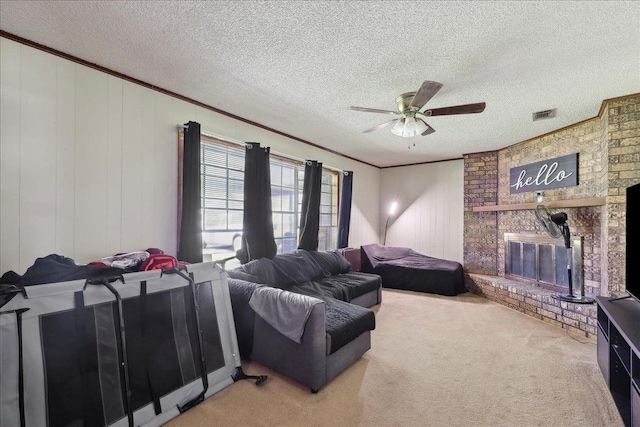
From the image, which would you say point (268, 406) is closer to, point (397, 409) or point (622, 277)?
point (397, 409)

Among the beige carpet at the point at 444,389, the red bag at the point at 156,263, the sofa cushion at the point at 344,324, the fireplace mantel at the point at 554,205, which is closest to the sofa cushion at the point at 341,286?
the sofa cushion at the point at 344,324

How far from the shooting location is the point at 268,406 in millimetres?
1867

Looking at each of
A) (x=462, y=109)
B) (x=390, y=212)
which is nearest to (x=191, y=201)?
(x=462, y=109)

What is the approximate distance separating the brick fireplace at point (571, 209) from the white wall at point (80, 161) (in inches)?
173

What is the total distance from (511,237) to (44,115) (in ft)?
18.9

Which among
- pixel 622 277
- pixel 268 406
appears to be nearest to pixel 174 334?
pixel 268 406

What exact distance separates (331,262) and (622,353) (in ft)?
9.70

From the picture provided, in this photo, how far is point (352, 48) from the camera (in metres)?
1.93

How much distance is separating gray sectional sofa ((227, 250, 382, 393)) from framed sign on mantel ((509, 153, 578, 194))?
3300 mm

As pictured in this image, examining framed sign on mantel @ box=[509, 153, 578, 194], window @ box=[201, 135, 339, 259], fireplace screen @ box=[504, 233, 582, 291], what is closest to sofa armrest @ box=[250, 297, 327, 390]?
window @ box=[201, 135, 339, 259]

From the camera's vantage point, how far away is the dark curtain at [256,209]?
3.31m

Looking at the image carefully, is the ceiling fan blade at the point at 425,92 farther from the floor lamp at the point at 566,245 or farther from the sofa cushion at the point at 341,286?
the floor lamp at the point at 566,245

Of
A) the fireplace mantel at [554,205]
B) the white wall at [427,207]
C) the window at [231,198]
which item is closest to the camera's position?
the fireplace mantel at [554,205]

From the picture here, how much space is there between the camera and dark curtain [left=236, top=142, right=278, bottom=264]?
3.31 meters
